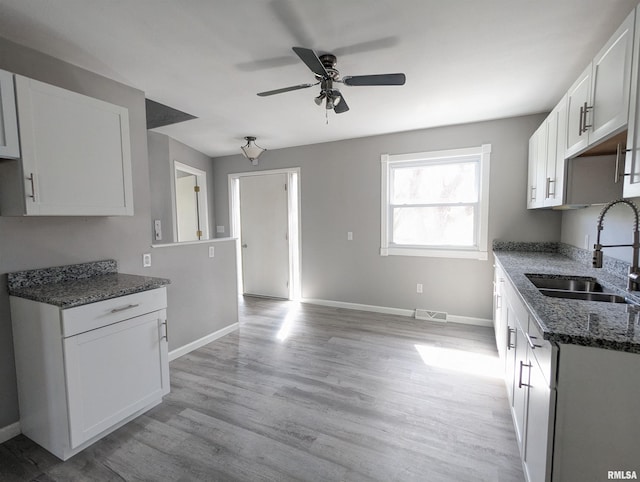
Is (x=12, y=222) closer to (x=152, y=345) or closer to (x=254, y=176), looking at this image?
(x=152, y=345)

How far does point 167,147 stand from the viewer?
A: 4.14 meters

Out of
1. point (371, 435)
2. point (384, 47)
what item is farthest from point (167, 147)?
point (371, 435)

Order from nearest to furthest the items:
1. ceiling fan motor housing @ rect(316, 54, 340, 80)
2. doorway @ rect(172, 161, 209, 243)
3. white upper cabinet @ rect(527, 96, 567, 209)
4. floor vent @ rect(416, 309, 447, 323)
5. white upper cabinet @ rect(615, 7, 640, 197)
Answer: white upper cabinet @ rect(615, 7, 640, 197) < ceiling fan motor housing @ rect(316, 54, 340, 80) < white upper cabinet @ rect(527, 96, 567, 209) < floor vent @ rect(416, 309, 447, 323) < doorway @ rect(172, 161, 209, 243)

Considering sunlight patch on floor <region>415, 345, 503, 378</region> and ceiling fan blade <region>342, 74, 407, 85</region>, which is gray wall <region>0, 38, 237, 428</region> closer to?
ceiling fan blade <region>342, 74, 407, 85</region>

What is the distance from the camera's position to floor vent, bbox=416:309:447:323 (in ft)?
12.3

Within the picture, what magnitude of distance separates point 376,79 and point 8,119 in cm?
210

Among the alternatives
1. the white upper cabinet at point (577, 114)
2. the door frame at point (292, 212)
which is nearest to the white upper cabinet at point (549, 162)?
the white upper cabinet at point (577, 114)

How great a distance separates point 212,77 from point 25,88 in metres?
1.16

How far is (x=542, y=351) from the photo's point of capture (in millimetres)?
1171

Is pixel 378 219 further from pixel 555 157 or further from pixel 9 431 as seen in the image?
pixel 9 431

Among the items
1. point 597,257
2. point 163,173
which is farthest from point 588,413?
point 163,173

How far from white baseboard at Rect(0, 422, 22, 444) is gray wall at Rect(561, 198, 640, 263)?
4.00 metres

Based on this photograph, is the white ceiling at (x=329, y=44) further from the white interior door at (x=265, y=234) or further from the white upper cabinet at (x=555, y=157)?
the white interior door at (x=265, y=234)

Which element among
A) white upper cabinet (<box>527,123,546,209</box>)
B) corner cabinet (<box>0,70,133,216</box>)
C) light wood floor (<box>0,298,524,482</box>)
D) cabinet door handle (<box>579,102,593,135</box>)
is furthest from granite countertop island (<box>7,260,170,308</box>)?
white upper cabinet (<box>527,123,546,209</box>)
